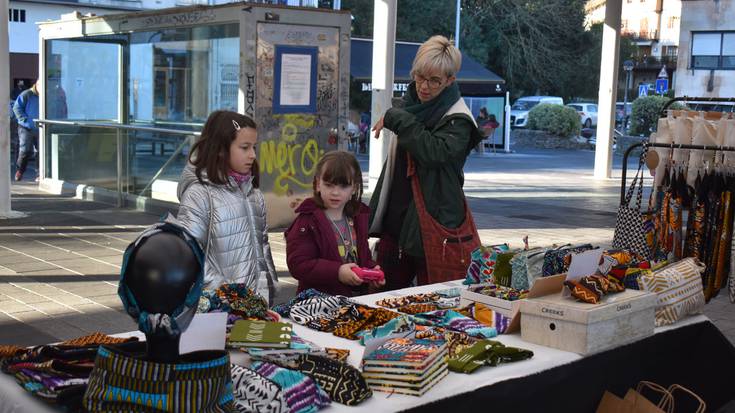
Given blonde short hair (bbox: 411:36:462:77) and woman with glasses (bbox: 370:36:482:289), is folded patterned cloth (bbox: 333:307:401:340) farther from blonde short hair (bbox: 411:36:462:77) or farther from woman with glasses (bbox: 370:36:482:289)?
blonde short hair (bbox: 411:36:462:77)

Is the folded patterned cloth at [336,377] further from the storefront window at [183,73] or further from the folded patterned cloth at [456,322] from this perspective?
the storefront window at [183,73]

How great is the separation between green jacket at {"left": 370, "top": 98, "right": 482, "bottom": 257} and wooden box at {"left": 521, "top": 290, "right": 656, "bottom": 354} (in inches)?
42.3

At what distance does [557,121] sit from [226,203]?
30.3 m

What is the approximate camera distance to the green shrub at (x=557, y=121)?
109 ft

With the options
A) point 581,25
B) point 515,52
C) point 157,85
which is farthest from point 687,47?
point 157,85

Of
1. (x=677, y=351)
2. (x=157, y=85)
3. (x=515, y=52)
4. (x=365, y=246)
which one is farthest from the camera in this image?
(x=515, y=52)

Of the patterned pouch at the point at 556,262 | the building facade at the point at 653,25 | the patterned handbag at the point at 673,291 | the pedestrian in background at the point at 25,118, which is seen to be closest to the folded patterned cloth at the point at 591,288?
the patterned pouch at the point at 556,262

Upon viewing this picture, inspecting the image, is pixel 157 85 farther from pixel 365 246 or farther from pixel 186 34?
pixel 365 246

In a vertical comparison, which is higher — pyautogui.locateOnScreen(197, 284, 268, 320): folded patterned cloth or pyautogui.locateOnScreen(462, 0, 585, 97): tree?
pyautogui.locateOnScreen(462, 0, 585, 97): tree

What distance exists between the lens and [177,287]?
2.00 metres

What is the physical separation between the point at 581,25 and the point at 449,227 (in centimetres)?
4550

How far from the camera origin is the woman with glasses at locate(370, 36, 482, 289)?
14.3 feet

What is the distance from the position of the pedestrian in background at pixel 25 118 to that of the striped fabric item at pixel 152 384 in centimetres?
1450

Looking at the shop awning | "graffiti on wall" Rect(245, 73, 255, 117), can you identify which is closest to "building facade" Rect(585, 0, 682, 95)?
the shop awning
